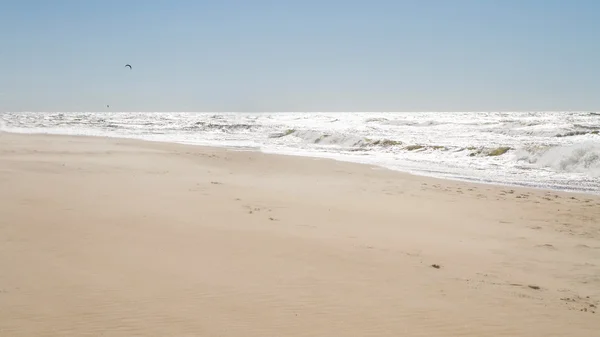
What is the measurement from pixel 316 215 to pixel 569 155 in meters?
12.8

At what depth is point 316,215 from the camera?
8227 millimetres

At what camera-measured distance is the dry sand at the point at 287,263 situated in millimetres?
3990

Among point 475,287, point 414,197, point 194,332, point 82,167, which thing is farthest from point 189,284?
point 82,167

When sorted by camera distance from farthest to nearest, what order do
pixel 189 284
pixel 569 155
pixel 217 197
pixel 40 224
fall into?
1. pixel 569 155
2. pixel 217 197
3. pixel 40 224
4. pixel 189 284

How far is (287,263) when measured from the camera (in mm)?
5434

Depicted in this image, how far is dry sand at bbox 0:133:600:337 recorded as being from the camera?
3990mm

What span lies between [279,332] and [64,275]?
7.67ft

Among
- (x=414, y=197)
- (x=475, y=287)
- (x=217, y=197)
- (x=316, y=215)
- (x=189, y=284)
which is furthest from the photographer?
(x=414, y=197)

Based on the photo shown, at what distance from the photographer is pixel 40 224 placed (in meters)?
6.54

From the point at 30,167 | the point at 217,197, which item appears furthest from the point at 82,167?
the point at 217,197

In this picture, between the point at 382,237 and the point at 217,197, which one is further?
the point at 217,197

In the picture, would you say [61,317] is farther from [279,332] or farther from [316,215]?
[316,215]

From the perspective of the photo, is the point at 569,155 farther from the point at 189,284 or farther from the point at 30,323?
the point at 30,323

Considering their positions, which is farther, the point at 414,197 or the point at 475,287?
the point at 414,197
